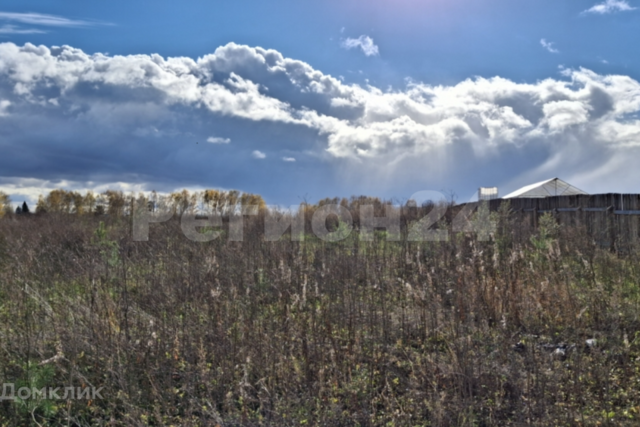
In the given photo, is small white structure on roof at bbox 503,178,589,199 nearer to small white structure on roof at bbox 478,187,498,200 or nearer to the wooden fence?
small white structure on roof at bbox 478,187,498,200

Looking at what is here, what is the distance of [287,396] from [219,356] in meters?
1.04

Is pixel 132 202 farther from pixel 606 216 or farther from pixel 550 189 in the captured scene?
pixel 550 189

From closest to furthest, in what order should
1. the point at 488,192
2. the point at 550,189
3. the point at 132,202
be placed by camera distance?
the point at 132,202, the point at 550,189, the point at 488,192

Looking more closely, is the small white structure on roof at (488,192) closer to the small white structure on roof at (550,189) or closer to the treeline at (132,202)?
the small white structure on roof at (550,189)

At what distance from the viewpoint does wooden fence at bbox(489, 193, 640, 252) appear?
409 inches

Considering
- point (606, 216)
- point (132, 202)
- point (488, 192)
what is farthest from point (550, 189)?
point (132, 202)

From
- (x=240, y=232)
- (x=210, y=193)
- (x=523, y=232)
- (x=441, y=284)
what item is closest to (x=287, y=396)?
(x=441, y=284)

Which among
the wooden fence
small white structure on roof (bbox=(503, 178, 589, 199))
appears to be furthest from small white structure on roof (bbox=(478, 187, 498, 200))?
the wooden fence

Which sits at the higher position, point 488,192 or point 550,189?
point 488,192

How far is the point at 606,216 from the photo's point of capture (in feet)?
36.7

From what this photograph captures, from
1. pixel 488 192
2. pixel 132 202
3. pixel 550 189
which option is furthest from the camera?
pixel 488 192

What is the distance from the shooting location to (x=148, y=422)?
3.54 meters

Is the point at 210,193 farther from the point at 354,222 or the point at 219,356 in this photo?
the point at 219,356

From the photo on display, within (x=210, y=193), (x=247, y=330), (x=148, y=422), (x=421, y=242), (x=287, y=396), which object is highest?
(x=210, y=193)
